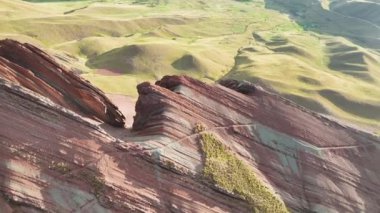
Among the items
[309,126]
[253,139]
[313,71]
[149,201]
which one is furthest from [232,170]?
[313,71]

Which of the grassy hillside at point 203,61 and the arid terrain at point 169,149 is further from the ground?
the arid terrain at point 169,149

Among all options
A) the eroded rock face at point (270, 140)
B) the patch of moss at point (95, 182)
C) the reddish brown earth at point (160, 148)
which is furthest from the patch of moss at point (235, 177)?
the patch of moss at point (95, 182)

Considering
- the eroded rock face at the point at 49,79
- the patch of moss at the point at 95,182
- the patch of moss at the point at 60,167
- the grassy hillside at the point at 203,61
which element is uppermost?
the eroded rock face at the point at 49,79

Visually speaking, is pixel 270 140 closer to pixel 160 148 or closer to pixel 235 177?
pixel 235 177

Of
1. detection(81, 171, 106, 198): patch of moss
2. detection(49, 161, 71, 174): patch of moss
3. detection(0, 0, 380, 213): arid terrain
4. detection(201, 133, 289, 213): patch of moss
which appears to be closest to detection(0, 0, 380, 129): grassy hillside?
detection(0, 0, 380, 213): arid terrain

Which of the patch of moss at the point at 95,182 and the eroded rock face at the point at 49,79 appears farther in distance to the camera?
the eroded rock face at the point at 49,79

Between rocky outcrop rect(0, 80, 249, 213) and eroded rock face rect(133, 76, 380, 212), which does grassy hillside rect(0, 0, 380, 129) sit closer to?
eroded rock face rect(133, 76, 380, 212)

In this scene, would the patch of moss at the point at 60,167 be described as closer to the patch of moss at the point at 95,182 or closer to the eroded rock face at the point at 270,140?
the patch of moss at the point at 95,182
